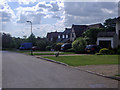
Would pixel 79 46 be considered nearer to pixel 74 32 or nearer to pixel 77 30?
pixel 74 32

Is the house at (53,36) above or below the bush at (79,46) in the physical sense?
above

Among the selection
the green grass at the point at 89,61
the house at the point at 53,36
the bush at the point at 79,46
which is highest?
the house at the point at 53,36

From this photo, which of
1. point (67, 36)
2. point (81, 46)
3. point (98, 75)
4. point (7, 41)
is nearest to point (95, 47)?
point (81, 46)

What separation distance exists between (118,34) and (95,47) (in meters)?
4.51

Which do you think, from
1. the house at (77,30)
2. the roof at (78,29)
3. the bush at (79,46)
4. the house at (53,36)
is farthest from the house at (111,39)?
the house at (53,36)

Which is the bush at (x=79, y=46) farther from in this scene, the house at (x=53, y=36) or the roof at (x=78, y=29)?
the house at (x=53, y=36)

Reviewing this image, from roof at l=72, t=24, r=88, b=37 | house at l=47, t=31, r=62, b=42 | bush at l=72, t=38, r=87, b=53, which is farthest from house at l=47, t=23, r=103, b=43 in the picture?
bush at l=72, t=38, r=87, b=53

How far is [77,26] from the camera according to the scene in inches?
2800

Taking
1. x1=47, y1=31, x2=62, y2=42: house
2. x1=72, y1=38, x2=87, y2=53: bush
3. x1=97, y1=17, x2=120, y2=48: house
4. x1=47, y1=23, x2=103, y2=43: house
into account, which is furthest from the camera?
x1=47, y1=31, x2=62, y2=42: house

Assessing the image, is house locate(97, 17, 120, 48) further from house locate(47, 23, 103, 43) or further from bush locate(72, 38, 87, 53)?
house locate(47, 23, 103, 43)

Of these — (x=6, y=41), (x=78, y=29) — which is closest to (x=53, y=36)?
(x=6, y=41)

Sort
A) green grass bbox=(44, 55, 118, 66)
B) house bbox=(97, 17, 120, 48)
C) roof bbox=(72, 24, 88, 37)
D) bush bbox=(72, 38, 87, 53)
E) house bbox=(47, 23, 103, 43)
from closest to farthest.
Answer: green grass bbox=(44, 55, 118, 66)
house bbox=(97, 17, 120, 48)
bush bbox=(72, 38, 87, 53)
house bbox=(47, 23, 103, 43)
roof bbox=(72, 24, 88, 37)

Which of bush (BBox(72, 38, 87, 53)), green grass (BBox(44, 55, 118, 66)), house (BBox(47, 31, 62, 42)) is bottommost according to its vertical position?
green grass (BBox(44, 55, 118, 66))

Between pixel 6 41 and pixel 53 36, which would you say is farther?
pixel 53 36
